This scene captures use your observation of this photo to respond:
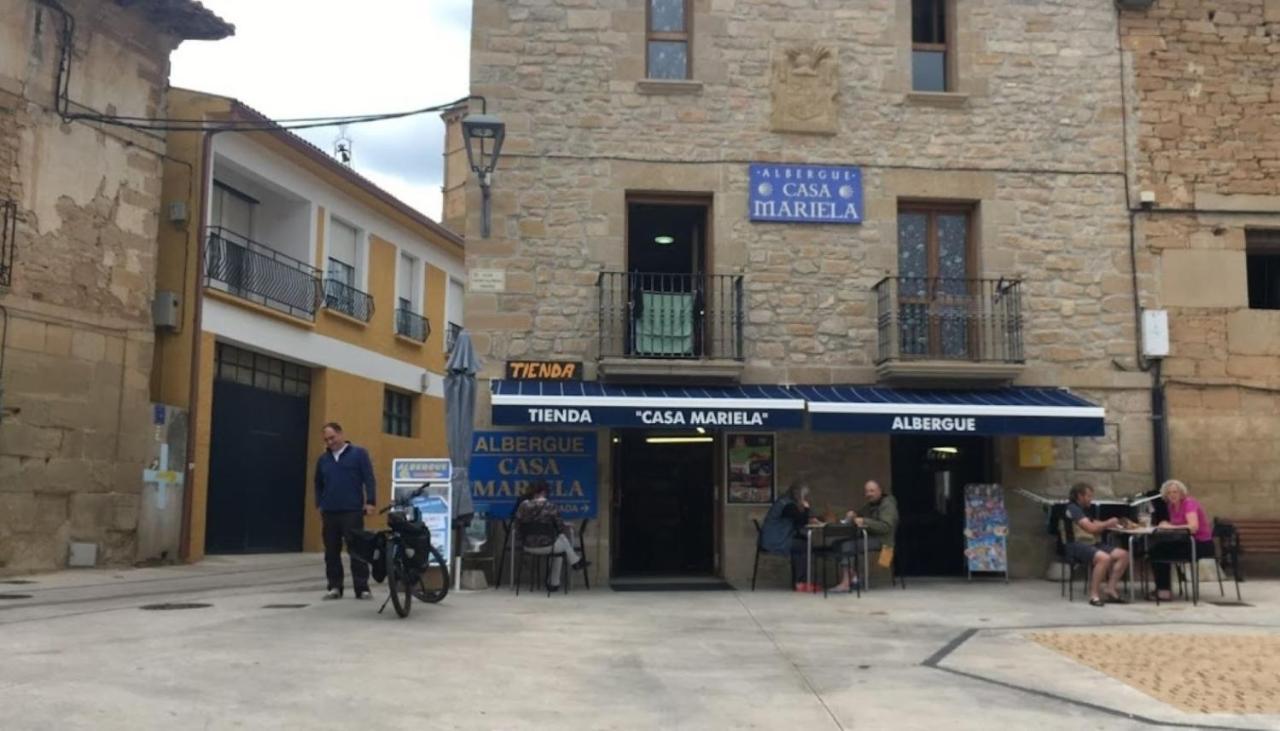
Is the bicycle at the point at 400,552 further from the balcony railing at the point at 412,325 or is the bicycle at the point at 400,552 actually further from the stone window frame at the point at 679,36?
the balcony railing at the point at 412,325

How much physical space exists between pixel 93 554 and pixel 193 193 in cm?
495

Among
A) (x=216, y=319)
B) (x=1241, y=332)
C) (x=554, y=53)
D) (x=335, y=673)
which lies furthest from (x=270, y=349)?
(x=1241, y=332)

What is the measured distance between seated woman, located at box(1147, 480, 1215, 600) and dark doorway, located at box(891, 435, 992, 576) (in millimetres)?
2453

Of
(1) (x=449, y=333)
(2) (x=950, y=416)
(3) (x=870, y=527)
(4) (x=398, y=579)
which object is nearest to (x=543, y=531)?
(4) (x=398, y=579)

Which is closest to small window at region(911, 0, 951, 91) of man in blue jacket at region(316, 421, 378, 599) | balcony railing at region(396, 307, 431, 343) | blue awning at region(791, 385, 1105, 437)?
blue awning at region(791, 385, 1105, 437)

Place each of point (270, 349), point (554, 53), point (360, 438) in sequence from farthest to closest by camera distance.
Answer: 1. point (360, 438)
2. point (270, 349)
3. point (554, 53)

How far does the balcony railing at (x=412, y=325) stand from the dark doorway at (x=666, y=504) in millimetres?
10085

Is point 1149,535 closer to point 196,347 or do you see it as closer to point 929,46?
point 929,46

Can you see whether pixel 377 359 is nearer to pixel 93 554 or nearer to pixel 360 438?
pixel 360 438

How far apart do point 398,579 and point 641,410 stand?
3.22 metres

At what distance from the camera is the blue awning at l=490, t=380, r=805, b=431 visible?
35.9 ft

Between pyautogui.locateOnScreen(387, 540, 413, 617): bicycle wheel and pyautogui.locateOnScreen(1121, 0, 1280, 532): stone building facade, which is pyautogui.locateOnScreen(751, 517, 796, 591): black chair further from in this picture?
pyautogui.locateOnScreen(1121, 0, 1280, 532): stone building facade

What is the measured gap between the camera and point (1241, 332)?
41.9 feet

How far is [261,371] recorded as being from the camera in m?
17.6
